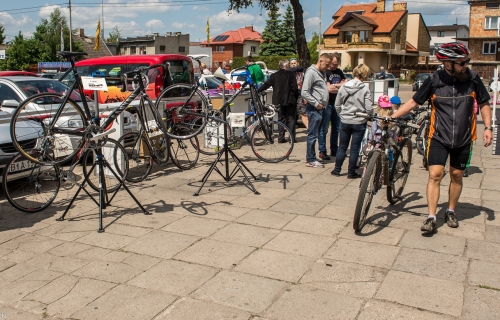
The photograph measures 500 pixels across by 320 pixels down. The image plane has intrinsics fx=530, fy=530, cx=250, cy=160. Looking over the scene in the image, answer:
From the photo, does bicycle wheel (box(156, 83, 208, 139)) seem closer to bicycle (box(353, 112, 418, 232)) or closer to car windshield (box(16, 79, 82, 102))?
bicycle (box(353, 112, 418, 232))

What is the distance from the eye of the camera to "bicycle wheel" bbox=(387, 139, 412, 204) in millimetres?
6238

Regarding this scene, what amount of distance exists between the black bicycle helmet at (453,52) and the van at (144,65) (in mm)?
7087

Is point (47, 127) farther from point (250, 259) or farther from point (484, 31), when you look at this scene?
point (484, 31)

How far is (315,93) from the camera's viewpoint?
8719mm

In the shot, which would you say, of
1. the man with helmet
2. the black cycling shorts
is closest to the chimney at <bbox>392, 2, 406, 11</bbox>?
Answer: the man with helmet

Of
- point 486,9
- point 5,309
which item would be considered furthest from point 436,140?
point 486,9

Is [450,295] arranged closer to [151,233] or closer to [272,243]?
[272,243]

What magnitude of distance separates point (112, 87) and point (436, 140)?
793cm

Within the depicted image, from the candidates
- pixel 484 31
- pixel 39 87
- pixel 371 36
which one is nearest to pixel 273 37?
pixel 371 36

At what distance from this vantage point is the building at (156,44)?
2753 inches

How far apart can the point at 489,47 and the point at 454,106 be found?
2644 inches

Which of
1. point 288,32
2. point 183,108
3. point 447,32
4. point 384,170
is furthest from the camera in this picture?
point 447,32

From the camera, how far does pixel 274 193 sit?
722 centimetres

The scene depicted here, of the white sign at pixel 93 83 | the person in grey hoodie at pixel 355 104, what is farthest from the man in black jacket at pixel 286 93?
the white sign at pixel 93 83
